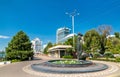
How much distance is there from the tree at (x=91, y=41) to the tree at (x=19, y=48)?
17.6 metres

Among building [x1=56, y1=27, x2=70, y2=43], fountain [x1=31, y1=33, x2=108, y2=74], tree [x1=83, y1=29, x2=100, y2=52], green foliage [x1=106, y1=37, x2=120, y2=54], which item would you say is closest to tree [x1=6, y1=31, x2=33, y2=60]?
fountain [x1=31, y1=33, x2=108, y2=74]

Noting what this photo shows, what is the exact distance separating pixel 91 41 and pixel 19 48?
70.4 feet

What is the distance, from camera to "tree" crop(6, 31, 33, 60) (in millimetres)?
30719

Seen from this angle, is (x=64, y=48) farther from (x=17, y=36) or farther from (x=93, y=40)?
(x=17, y=36)

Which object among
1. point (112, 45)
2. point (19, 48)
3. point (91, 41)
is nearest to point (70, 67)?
point (19, 48)

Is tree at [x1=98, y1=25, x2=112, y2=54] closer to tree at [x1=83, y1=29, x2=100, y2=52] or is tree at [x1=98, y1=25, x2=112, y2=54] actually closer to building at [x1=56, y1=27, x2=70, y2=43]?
tree at [x1=83, y1=29, x2=100, y2=52]

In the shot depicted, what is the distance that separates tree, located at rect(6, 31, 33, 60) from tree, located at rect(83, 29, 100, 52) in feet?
57.9

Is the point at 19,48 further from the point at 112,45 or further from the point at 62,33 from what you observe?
the point at 62,33

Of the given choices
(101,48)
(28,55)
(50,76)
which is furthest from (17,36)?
(101,48)

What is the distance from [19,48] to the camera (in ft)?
105

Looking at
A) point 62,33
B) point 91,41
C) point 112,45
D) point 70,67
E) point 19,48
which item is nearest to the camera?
point 70,67

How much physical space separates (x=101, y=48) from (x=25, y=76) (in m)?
36.7

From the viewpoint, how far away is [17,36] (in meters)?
32.5

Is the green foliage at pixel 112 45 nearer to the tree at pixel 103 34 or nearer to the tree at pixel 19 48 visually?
the tree at pixel 103 34
